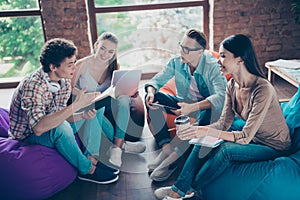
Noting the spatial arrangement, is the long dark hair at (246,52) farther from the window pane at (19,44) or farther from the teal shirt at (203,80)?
the window pane at (19,44)

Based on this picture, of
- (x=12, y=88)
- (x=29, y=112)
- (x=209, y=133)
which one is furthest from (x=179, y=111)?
(x=12, y=88)

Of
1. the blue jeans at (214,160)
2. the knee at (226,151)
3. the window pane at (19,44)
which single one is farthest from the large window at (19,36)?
the knee at (226,151)

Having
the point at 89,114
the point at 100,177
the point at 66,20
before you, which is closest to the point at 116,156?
the point at 100,177

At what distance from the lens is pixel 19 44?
4.42 metres

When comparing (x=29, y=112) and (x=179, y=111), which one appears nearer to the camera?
(x=29, y=112)

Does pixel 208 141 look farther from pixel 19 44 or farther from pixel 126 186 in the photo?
pixel 19 44

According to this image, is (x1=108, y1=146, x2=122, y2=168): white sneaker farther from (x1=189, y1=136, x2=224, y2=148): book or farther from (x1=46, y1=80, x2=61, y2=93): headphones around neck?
(x1=189, y1=136, x2=224, y2=148): book

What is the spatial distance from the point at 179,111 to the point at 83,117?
0.67 meters

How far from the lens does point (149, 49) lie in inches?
174

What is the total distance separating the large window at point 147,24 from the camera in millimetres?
4305

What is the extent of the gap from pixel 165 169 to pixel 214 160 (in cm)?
56

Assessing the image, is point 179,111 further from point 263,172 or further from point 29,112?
point 29,112

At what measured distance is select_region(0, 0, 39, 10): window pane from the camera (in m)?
4.25

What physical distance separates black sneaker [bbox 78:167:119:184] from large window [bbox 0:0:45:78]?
237 centimetres
